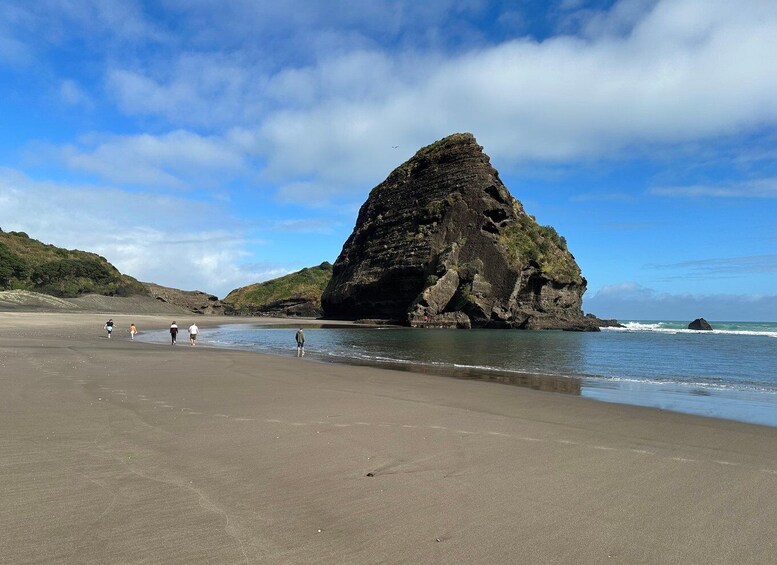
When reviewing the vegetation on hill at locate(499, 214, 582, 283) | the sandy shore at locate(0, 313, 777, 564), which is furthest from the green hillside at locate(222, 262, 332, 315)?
the sandy shore at locate(0, 313, 777, 564)

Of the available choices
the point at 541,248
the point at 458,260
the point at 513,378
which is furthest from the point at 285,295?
the point at 513,378

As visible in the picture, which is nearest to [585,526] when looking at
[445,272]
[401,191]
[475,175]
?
[445,272]

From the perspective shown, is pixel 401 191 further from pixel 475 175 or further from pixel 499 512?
pixel 499 512

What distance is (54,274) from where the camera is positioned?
81.4 m

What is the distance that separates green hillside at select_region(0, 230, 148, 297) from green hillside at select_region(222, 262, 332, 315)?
46477 millimetres

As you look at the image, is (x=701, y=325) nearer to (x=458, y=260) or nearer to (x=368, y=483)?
(x=458, y=260)

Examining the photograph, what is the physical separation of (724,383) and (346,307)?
3093 inches

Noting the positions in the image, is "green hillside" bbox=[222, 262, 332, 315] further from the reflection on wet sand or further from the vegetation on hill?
the reflection on wet sand

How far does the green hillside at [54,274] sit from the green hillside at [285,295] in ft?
152

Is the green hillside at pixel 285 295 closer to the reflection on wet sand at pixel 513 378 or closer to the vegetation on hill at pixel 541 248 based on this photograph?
the vegetation on hill at pixel 541 248

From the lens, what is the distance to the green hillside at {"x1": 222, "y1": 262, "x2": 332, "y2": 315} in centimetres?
13562

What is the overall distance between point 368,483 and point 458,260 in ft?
246

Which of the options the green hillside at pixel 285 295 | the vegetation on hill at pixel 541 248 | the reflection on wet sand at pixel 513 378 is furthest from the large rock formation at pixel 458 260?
the reflection on wet sand at pixel 513 378

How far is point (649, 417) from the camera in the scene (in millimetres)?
9922
